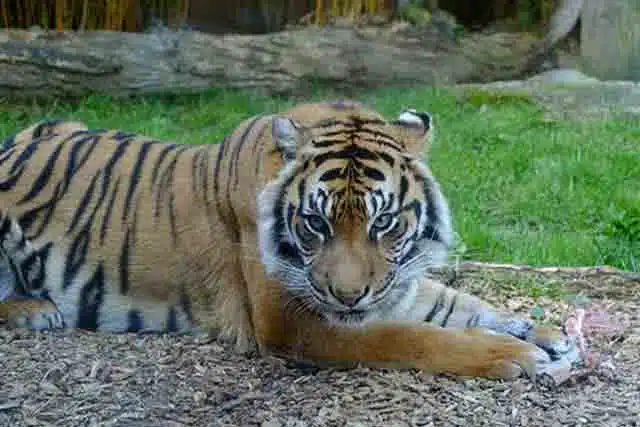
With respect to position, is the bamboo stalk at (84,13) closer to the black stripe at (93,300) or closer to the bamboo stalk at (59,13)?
the bamboo stalk at (59,13)

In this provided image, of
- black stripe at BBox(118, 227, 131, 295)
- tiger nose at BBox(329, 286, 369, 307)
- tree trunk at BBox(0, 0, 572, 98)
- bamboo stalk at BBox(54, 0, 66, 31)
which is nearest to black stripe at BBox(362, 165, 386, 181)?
tiger nose at BBox(329, 286, 369, 307)

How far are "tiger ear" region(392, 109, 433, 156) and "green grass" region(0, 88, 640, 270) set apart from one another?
1509 mm

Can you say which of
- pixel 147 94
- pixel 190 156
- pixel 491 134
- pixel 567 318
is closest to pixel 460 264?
pixel 567 318

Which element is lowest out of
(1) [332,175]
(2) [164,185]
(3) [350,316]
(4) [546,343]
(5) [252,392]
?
(5) [252,392]

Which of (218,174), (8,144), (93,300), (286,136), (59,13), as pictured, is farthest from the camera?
(59,13)

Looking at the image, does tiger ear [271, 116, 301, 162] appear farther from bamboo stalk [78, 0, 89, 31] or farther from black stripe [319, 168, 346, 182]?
bamboo stalk [78, 0, 89, 31]

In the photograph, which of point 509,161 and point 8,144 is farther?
point 509,161

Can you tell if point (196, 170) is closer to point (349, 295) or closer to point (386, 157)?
point (386, 157)

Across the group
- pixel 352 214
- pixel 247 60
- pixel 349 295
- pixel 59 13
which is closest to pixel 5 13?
pixel 59 13

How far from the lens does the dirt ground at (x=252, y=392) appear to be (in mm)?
3262

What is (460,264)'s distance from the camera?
4711mm

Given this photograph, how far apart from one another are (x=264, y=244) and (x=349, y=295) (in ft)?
1.31

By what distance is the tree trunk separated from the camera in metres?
8.05

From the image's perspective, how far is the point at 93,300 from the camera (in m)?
4.07
